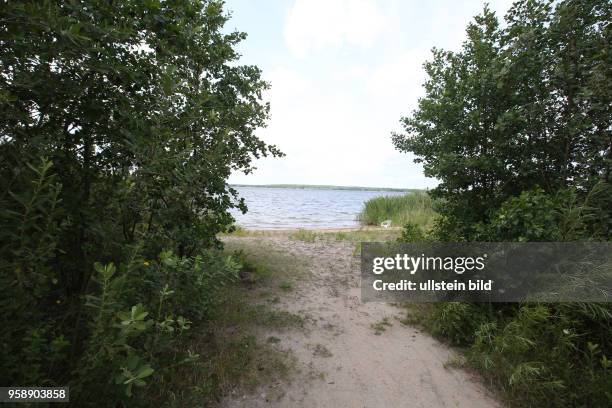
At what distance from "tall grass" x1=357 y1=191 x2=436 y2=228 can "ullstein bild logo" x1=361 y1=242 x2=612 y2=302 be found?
9.42m

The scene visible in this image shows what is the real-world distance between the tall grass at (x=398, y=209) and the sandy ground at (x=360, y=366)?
422 inches

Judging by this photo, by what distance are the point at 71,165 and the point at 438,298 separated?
16.3ft

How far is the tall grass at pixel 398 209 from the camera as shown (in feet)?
48.4

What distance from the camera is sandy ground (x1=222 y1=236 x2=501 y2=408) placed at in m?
2.73

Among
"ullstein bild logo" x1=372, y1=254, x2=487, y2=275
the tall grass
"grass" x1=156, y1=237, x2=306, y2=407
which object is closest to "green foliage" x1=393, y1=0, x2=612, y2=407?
"ullstein bild logo" x1=372, y1=254, x2=487, y2=275

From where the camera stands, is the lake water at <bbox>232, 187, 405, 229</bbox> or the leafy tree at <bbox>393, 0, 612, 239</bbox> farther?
the lake water at <bbox>232, 187, 405, 229</bbox>

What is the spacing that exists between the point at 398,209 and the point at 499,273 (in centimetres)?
1312

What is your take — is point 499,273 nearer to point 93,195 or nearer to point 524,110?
point 524,110

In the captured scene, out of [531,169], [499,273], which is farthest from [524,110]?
[499,273]

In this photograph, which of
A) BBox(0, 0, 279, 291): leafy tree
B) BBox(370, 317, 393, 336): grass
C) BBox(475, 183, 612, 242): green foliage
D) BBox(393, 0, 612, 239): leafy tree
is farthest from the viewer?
BBox(370, 317, 393, 336): grass

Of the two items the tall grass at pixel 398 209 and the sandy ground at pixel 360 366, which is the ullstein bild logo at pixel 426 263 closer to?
the sandy ground at pixel 360 366

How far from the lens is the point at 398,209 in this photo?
16.5 meters

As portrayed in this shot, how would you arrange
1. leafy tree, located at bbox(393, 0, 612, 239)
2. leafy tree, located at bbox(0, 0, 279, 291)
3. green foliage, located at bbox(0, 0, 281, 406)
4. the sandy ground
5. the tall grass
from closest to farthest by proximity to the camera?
1. green foliage, located at bbox(0, 0, 281, 406)
2. leafy tree, located at bbox(0, 0, 279, 291)
3. the sandy ground
4. leafy tree, located at bbox(393, 0, 612, 239)
5. the tall grass

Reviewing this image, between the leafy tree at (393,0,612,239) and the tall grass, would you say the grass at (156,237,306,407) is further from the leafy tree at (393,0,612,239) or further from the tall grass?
the tall grass
